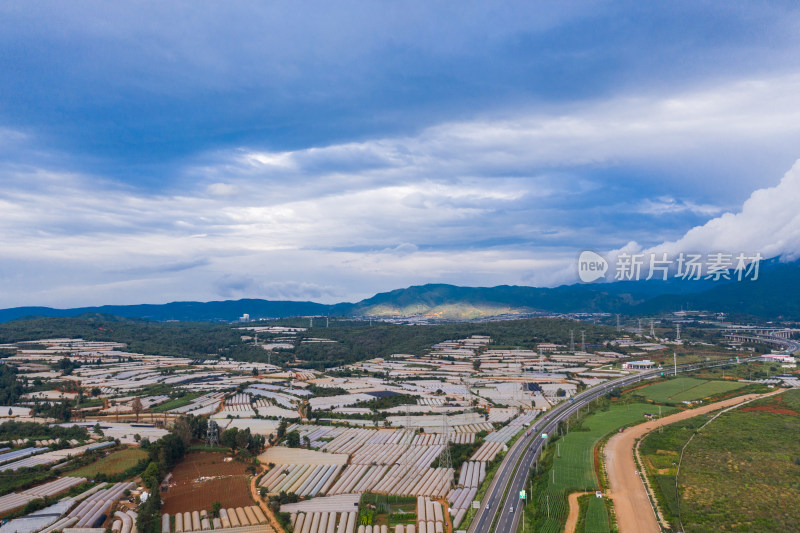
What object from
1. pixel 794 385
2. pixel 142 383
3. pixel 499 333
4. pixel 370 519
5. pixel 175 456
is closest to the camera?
pixel 370 519

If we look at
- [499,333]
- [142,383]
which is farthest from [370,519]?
[499,333]

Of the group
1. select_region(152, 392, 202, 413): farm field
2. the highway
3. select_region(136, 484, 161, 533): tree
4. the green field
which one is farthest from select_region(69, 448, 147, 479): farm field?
the green field

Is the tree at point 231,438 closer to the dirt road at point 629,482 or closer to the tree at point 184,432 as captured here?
the tree at point 184,432

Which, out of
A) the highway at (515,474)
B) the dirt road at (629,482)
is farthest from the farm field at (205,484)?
the dirt road at (629,482)

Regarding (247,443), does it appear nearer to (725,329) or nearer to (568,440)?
(568,440)

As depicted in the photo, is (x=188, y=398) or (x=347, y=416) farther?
(x=188, y=398)
